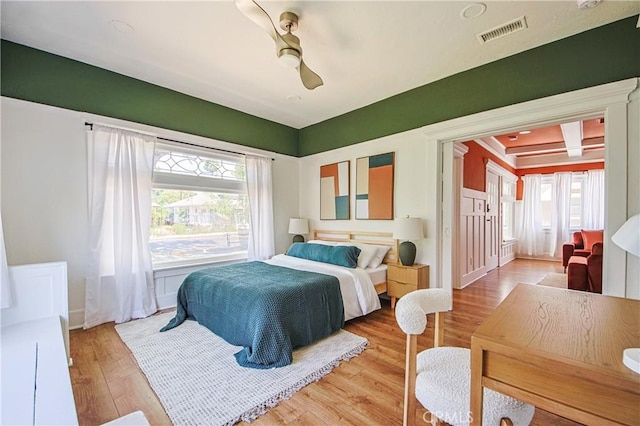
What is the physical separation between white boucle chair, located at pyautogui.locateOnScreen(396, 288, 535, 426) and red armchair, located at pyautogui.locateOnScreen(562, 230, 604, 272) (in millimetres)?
5391

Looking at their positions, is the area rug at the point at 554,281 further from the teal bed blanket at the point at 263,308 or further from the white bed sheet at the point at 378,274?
the teal bed blanket at the point at 263,308

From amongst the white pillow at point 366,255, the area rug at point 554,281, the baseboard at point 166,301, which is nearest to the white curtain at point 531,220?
the area rug at point 554,281

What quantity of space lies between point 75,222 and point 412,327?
357cm

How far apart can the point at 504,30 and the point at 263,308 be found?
3.23 metres

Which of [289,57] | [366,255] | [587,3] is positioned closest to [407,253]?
[366,255]

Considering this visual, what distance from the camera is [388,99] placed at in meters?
3.92

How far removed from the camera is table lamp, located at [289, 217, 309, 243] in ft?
15.7

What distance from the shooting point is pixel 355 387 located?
Answer: 196 cm

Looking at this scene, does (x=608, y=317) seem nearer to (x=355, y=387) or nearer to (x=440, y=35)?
(x=355, y=387)

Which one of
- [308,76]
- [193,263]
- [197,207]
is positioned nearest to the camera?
[308,76]

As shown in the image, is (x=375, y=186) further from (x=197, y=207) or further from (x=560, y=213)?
(x=560, y=213)

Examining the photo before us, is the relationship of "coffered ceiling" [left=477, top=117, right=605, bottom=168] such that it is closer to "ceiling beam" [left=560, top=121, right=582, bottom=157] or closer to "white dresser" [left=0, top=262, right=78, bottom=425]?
"ceiling beam" [left=560, top=121, right=582, bottom=157]

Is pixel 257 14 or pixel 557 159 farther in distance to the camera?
pixel 557 159

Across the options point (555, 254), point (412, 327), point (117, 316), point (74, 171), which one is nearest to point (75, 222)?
point (74, 171)
